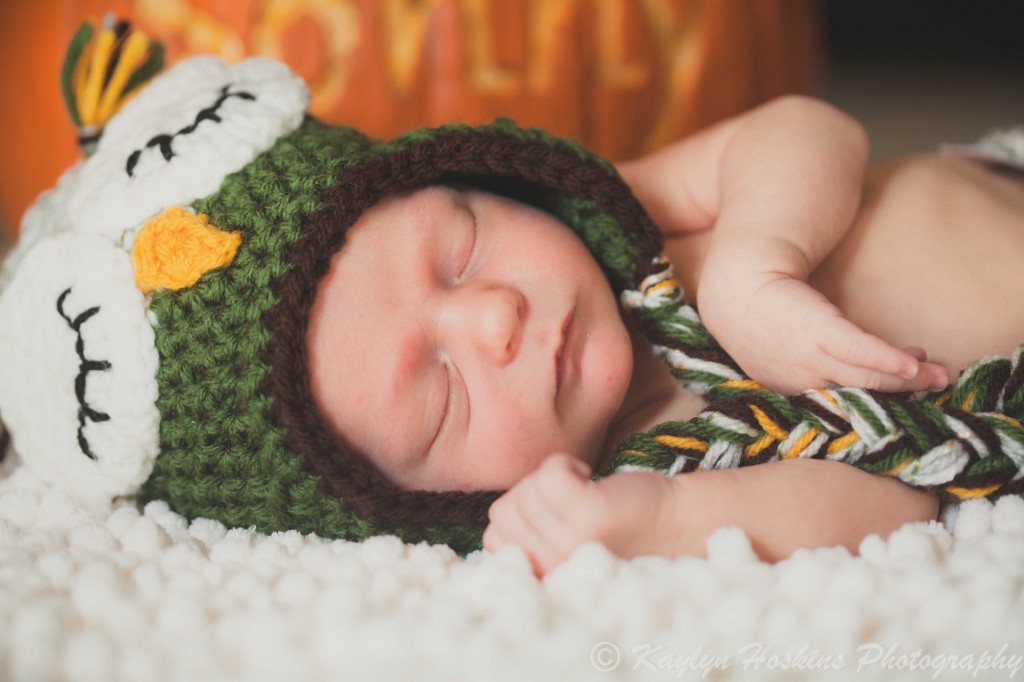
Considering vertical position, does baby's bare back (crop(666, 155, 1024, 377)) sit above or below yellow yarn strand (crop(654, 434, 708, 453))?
above

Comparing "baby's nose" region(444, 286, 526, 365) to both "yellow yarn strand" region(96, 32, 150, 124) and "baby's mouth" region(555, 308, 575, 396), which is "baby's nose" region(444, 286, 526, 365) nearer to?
"baby's mouth" region(555, 308, 575, 396)

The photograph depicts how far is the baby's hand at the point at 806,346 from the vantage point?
102cm

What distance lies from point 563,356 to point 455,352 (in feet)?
0.46

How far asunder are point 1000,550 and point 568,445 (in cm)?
49

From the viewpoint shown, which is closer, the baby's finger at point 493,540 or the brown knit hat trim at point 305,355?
the baby's finger at point 493,540

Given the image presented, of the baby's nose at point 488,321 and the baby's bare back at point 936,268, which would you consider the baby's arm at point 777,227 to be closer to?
the baby's bare back at point 936,268

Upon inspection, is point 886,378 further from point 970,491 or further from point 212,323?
point 212,323

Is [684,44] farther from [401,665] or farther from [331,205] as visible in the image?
[401,665]

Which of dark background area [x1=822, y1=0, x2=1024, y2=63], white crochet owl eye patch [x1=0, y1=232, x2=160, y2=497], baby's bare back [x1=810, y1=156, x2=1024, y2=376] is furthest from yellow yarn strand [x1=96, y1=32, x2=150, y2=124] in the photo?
dark background area [x1=822, y1=0, x2=1024, y2=63]

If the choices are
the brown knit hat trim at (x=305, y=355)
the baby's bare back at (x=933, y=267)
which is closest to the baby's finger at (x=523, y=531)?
the brown knit hat trim at (x=305, y=355)

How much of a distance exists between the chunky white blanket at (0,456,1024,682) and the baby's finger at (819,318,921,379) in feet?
0.60

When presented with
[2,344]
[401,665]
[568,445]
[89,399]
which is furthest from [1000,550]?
[2,344]

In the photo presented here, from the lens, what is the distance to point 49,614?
807 millimetres

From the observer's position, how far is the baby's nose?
1.06 meters
